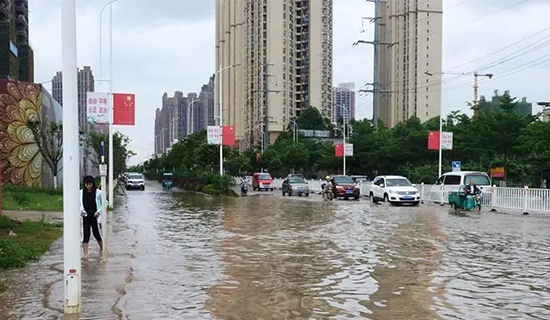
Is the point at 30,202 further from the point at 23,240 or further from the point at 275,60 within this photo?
the point at 275,60

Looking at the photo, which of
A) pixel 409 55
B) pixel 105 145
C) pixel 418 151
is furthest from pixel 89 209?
pixel 409 55

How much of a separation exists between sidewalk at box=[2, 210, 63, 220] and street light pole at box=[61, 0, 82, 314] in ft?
46.8

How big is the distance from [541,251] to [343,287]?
6997 mm

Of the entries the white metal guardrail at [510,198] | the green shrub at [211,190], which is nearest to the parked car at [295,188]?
the green shrub at [211,190]

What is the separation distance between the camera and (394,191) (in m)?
33.8

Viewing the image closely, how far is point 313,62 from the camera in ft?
380

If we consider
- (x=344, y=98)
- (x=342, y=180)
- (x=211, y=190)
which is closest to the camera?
(x=342, y=180)

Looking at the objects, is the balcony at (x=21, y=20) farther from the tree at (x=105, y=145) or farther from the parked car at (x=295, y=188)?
the parked car at (x=295, y=188)

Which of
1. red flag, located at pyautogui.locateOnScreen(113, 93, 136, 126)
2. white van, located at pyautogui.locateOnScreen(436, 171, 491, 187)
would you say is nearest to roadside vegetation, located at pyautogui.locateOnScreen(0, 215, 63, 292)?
red flag, located at pyautogui.locateOnScreen(113, 93, 136, 126)

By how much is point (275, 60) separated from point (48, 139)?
73669mm

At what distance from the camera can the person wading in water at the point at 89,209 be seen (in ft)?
42.2

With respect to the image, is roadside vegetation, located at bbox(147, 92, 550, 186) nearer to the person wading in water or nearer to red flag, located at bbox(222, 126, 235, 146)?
red flag, located at bbox(222, 126, 235, 146)

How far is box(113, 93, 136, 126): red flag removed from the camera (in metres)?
27.8

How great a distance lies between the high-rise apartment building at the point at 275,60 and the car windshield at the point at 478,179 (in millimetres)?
73804
